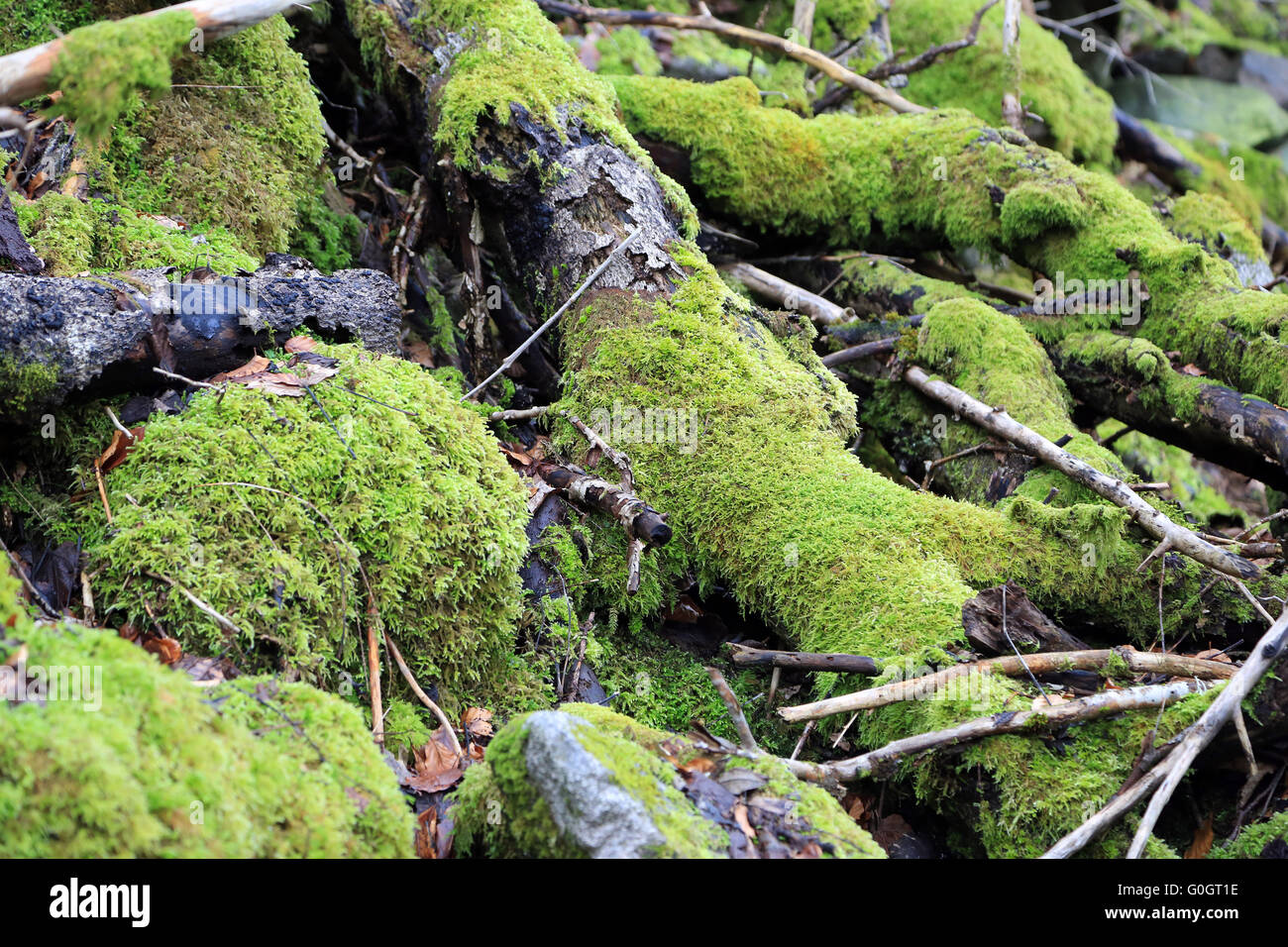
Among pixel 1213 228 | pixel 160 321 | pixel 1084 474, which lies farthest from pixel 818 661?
pixel 1213 228

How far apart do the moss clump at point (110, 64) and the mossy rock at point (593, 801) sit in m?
2.50

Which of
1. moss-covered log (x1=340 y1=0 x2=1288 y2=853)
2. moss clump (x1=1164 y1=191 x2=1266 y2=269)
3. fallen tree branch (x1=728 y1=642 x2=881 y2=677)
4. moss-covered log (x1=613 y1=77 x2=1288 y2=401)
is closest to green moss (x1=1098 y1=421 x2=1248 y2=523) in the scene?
moss-covered log (x1=613 y1=77 x2=1288 y2=401)

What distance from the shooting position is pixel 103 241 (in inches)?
153

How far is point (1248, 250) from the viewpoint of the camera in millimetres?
6570

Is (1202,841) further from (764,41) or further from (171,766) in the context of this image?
(764,41)

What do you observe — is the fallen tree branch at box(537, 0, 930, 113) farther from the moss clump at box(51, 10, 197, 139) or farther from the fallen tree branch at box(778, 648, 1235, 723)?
the fallen tree branch at box(778, 648, 1235, 723)

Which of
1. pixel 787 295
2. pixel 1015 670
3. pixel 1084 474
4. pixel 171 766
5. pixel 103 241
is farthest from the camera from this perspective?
pixel 787 295

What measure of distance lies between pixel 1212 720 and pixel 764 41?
6104mm

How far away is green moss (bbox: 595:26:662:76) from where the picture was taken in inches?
274
